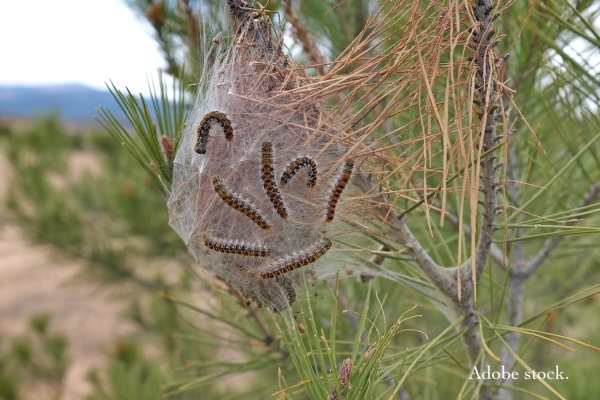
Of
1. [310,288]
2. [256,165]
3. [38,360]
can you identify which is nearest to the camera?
[256,165]

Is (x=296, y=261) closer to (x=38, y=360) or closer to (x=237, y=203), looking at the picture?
(x=237, y=203)

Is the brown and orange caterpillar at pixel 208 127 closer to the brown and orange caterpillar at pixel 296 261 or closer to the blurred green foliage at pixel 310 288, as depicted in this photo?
the brown and orange caterpillar at pixel 296 261

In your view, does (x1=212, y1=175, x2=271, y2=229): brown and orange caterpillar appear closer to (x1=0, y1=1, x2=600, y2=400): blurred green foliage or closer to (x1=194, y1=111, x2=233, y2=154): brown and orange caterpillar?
(x1=194, y1=111, x2=233, y2=154): brown and orange caterpillar

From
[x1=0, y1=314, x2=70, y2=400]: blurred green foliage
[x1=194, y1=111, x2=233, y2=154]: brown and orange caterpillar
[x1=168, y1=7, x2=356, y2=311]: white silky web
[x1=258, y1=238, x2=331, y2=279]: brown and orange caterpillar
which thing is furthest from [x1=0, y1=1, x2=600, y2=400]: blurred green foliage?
[x1=194, y1=111, x2=233, y2=154]: brown and orange caterpillar

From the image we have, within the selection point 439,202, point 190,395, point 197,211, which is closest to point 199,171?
point 197,211

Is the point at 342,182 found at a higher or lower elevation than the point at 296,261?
higher

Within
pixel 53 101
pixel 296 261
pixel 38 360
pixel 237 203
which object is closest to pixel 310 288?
pixel 296 261
